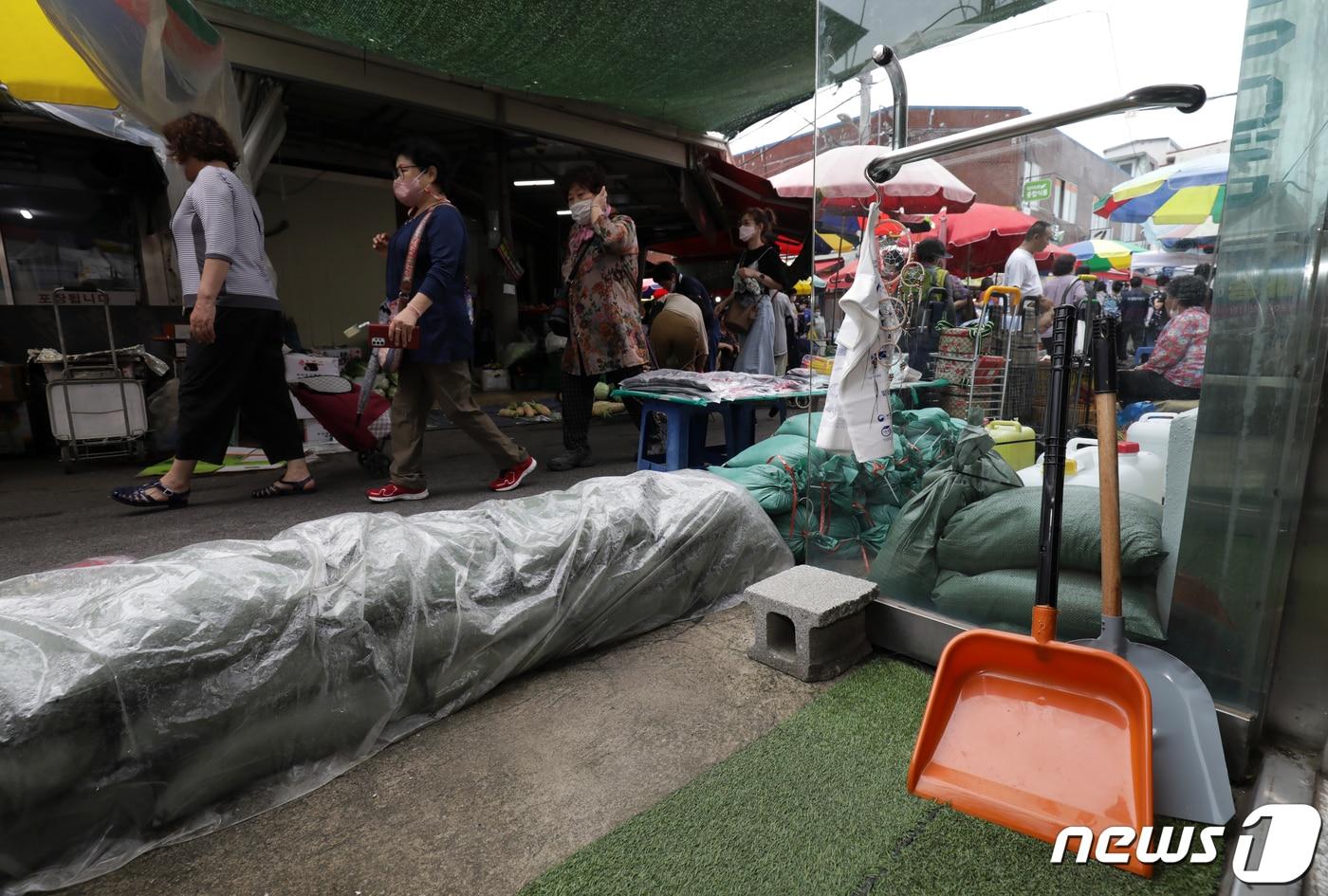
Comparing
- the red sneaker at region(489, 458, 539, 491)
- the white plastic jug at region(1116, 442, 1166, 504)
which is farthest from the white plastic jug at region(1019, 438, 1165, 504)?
the red sneaker at region(489, 458, 539, 491)

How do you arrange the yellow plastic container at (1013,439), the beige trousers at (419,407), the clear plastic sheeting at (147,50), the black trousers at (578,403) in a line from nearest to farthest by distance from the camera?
the yellow plastic container at (1013,439), the clear plastic sheeting at (147,50), the beige trousers at (419,407), the black trousers at (578,403)

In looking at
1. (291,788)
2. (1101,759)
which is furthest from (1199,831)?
(291,788)

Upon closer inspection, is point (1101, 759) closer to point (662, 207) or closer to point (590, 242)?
point (590, 242)

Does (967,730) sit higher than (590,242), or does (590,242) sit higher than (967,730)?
(590,242)

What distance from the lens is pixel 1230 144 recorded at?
1.39 m

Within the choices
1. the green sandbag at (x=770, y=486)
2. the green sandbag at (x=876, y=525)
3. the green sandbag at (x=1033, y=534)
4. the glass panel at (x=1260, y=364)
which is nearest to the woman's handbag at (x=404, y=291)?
the green sandbag at (x=770, y=486)

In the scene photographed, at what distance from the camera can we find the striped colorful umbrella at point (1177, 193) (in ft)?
4.71

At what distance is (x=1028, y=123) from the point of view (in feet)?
5.59

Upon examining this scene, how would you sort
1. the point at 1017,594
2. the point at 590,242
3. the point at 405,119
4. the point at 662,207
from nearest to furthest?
the point at 1017,594, the point at 590,242, the point at 405,119, the point at 662,207

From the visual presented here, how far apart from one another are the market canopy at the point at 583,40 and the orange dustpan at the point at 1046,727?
3.63 metres

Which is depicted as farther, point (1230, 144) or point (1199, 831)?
point (1230, 144)

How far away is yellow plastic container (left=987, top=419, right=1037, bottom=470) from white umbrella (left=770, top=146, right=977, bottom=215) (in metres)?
0.76

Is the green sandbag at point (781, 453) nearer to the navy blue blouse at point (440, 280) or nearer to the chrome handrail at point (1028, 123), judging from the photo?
the chrome handrail at point (1028, 123)

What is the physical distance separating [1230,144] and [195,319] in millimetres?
3809
